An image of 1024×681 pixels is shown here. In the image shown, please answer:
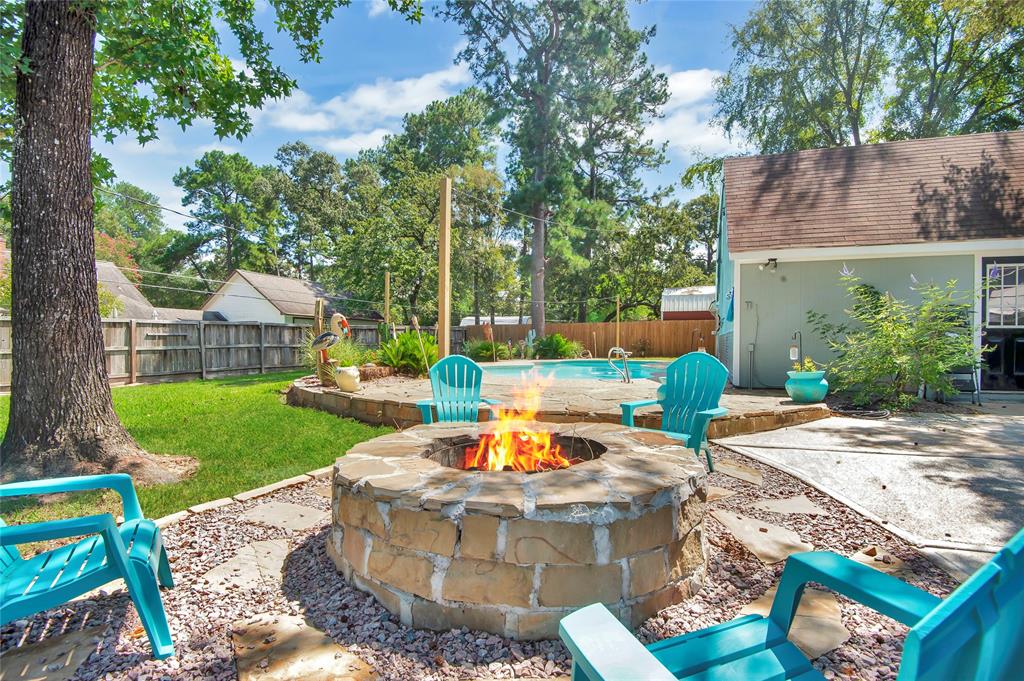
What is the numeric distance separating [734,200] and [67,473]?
974cm

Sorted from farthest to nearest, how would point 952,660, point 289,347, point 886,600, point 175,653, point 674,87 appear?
1. point 674,87
2. point 289,347
3. point 175,653
4. point 886,600
5. point 952,660

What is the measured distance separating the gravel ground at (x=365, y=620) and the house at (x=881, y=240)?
19.8 feet

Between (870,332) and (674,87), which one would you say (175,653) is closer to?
(870,332)

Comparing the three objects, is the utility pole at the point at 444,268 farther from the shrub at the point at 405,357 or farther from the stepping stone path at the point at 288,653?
the stepping stone path at the point at 288,653

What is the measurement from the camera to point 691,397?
4164 millimetres

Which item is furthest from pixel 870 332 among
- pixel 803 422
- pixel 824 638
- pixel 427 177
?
pixel 427 177

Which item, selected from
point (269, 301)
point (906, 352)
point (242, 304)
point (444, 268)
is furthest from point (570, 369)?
point (242, 304)

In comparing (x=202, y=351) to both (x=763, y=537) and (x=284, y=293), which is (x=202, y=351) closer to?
(x=284, y=293)

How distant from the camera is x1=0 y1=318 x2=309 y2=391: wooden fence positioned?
10383 millimetres

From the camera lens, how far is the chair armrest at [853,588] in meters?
1.12

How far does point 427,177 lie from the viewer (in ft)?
64.3

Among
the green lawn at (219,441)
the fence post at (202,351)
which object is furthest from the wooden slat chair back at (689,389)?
the fence post at (202,351)

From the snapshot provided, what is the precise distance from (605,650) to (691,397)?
348cm

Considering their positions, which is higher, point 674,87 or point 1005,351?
point 674,87
